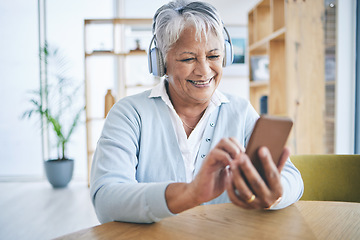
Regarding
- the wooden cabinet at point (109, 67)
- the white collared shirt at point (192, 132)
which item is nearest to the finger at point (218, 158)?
the white collared shirt at point (192, 132)

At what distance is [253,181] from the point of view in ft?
2.29

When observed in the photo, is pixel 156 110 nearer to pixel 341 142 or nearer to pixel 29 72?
pixel 341 142

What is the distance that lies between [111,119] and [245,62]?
3703mm

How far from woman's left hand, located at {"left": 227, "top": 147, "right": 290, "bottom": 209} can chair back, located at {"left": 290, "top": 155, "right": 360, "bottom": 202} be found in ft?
2.18

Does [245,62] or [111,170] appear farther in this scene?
[245,62]

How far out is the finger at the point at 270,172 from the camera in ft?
2.25

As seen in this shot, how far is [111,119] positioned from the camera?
1.14 metres

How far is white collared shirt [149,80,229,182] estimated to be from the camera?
1.23 m

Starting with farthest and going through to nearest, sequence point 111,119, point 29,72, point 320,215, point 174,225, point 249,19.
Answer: point 29,72
point 249,19
point 111,119
point 320,215
point 174,225

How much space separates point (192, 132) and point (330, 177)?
0.63 metres

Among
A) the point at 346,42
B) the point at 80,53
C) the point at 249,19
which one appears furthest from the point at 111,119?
the point at 80,53

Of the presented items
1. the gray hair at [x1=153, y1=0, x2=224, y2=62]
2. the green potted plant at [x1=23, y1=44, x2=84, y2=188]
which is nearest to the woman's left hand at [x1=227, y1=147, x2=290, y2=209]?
the gray hair at [x1=153, y1=0, x2=224, y2=62]

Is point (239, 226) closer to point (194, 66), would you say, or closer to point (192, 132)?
point (192, 132)

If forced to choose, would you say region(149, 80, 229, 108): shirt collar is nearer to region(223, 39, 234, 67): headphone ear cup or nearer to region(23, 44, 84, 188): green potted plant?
region(223, 39, 234, 67): headphone ear cup
